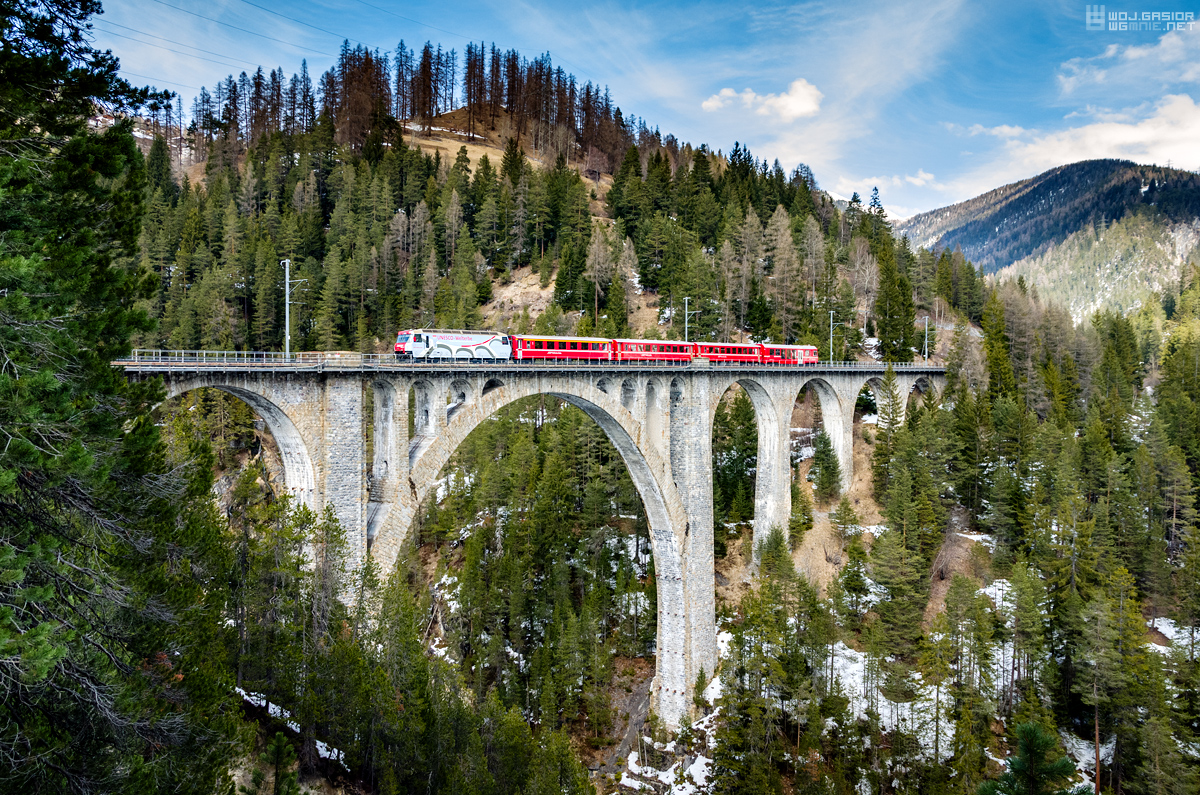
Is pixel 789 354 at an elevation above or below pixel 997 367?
above

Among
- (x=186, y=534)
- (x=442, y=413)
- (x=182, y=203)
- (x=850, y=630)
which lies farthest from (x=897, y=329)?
(x=182, y=203)

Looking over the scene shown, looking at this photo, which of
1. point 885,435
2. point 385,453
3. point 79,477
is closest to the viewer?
point 79,477

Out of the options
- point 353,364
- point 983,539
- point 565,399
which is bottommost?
point 983,539

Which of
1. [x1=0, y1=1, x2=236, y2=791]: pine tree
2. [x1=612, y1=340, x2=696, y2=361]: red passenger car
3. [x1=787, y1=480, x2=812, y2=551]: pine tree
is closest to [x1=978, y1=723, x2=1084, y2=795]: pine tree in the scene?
[x1=0, y1=1, x2=236, y2=791]: pine tree

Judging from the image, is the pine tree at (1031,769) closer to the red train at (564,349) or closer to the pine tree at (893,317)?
the red train at (564,349)

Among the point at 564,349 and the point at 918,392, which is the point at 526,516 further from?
the point at 918,392

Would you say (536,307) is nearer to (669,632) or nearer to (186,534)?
(669,632)

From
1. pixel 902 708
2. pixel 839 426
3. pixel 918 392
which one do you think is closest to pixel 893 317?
pixel 918 392

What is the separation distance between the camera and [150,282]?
10.7m

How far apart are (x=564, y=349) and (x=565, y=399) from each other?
2637 millimetres

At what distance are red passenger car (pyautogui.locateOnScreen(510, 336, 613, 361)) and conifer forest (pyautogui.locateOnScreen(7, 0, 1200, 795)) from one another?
1198 centimetres

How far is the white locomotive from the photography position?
24781 mm

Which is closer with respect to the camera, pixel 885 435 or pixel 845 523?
pixel 845 523

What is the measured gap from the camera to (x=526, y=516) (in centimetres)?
4394
